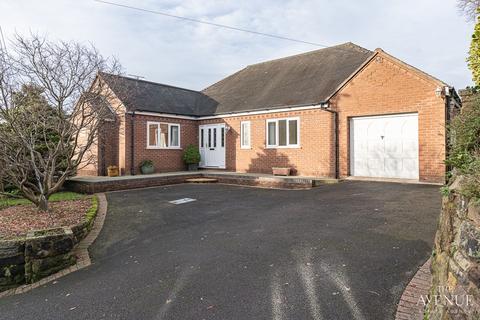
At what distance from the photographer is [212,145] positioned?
1720cm

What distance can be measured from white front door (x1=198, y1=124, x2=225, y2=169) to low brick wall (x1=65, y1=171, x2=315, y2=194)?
8.20 feet

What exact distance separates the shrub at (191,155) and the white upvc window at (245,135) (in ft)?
9.29

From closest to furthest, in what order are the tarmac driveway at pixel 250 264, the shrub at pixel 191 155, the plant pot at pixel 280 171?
the tarmac driveway at pixel 250 264
the plant pot at pixel 280 171
the shrub at pixel 191 155

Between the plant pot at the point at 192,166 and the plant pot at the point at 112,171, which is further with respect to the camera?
the plant pot at the point at 192,166

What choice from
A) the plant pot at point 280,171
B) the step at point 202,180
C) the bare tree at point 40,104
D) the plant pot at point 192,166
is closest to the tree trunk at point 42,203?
the bare tree at point 40,104

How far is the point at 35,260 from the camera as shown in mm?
4887

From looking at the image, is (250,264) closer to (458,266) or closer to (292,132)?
(458,266)

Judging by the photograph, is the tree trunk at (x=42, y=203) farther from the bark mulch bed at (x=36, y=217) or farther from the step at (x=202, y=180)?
the step at (x=202, y=180)

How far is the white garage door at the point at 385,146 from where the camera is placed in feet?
36.0

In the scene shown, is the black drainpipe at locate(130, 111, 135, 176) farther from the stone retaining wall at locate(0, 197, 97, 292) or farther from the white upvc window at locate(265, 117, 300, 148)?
the stone retaining wall at locate(0, 197, 97, 292)

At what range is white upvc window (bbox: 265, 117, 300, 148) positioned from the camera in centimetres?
1388

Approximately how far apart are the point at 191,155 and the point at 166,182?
11.2ft

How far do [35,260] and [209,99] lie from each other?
50.8 feet

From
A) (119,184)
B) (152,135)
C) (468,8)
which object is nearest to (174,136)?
(152,135)
